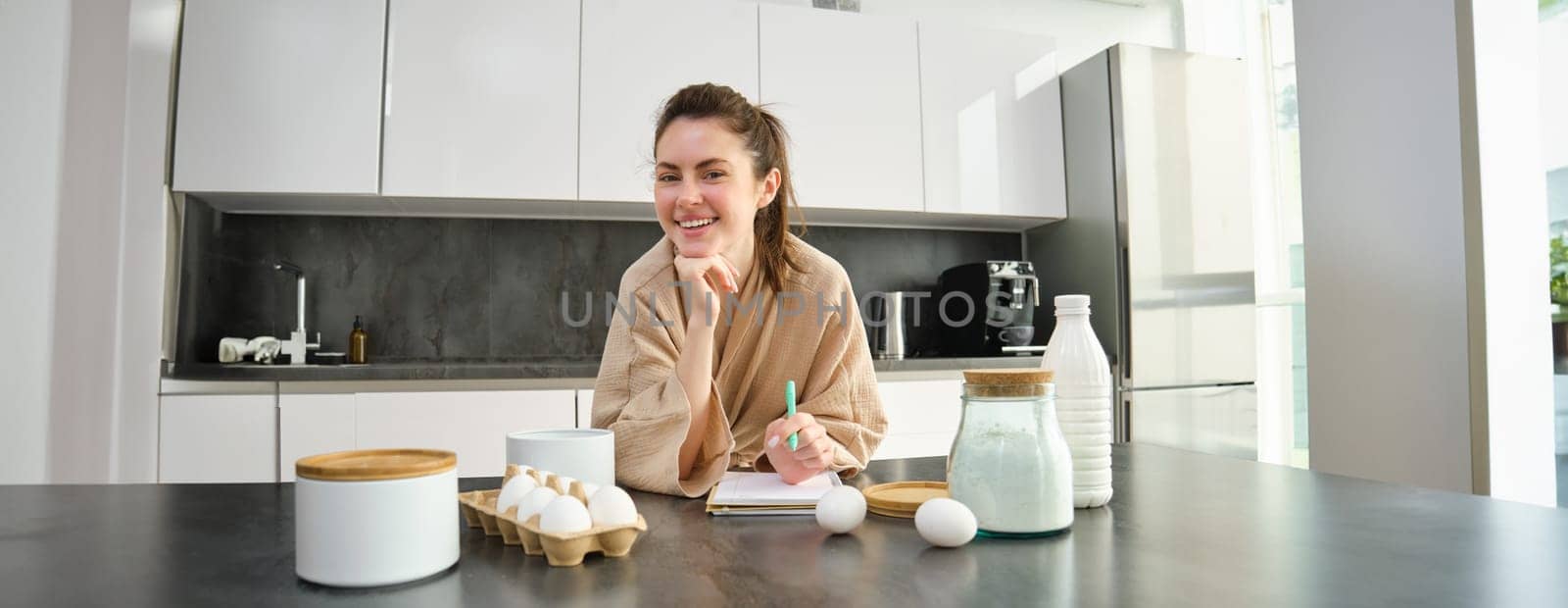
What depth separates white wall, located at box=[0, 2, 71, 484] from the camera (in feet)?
6.77

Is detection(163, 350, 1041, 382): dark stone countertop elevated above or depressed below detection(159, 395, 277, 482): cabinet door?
above

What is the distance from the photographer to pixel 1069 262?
353cm

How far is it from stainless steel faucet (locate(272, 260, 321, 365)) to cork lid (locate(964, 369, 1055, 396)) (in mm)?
2914

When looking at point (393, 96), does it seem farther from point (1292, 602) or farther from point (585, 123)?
point (1292, 602)

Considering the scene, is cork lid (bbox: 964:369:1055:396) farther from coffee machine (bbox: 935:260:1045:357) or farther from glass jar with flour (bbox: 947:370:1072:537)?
coffee machine (bbox: 935:260:1045:357)

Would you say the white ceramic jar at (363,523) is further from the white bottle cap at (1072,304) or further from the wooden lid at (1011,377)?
the white bottle cap at (1072,304)

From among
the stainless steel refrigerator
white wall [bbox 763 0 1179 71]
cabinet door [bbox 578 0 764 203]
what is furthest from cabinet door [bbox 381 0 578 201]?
the stainless steel refrigerator

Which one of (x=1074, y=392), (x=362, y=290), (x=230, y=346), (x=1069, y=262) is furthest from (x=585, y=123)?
(x=1074, y=392)

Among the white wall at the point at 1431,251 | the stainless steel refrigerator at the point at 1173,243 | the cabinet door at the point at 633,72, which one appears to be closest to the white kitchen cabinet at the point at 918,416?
the stainless steel refrigerator at the point at 1173,243

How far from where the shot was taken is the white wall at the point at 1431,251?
5.77 ft

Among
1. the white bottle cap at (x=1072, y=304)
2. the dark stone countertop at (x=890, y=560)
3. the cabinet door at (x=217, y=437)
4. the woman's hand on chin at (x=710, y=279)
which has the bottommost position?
the cabinet door at (x=217, y=437)

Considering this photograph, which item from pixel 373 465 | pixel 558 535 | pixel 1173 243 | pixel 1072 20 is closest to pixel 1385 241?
pixel 1173 243

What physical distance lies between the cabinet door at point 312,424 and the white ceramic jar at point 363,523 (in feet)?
7.24

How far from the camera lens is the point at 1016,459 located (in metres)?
0.76
